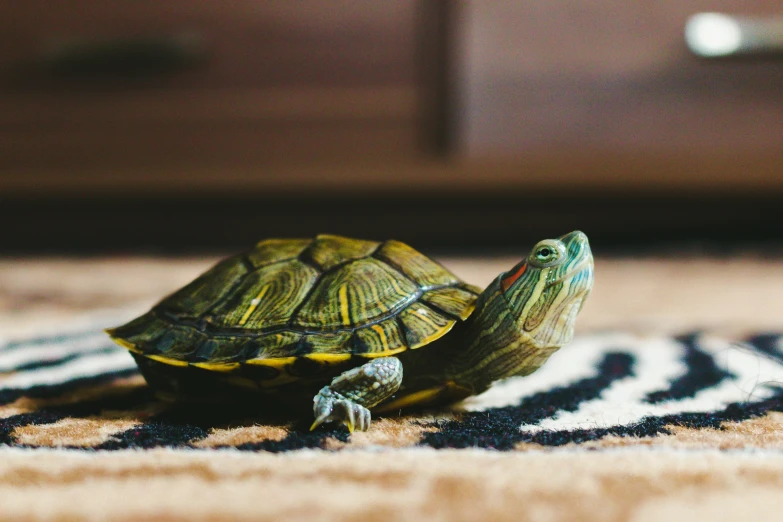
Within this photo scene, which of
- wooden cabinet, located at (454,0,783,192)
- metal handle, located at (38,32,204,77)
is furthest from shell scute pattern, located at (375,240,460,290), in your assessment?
metal handle, located at (38,32,204,77)

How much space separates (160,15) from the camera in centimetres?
137

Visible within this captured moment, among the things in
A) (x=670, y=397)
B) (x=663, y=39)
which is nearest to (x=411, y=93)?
(x=663, y=39)

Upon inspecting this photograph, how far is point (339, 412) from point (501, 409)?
0.15 m

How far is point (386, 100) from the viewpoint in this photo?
1.39m

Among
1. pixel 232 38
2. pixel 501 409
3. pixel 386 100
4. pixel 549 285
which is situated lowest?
pixel 501 409

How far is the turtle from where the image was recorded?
49 centimetres

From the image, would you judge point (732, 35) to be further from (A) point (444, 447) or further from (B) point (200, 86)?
(A) point (444, 447)

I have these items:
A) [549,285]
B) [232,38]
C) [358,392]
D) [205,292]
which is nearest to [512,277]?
[549,285]

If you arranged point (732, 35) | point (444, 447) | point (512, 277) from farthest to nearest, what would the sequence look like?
point (732, 35) < point (512, 277) < point (444, 447)

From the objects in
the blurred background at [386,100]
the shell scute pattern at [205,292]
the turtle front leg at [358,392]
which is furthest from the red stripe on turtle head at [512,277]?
the blurred background at [386,100]

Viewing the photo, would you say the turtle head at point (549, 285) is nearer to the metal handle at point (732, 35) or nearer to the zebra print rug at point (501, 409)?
the zebra print rug at point (501, 409)

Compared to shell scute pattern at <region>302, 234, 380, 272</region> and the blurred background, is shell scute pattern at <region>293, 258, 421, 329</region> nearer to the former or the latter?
shell scute pattern at <region>302, 234, 380, 272</region>

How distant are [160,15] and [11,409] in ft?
3.34

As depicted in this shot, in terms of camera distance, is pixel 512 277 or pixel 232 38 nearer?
pixel 512 277
